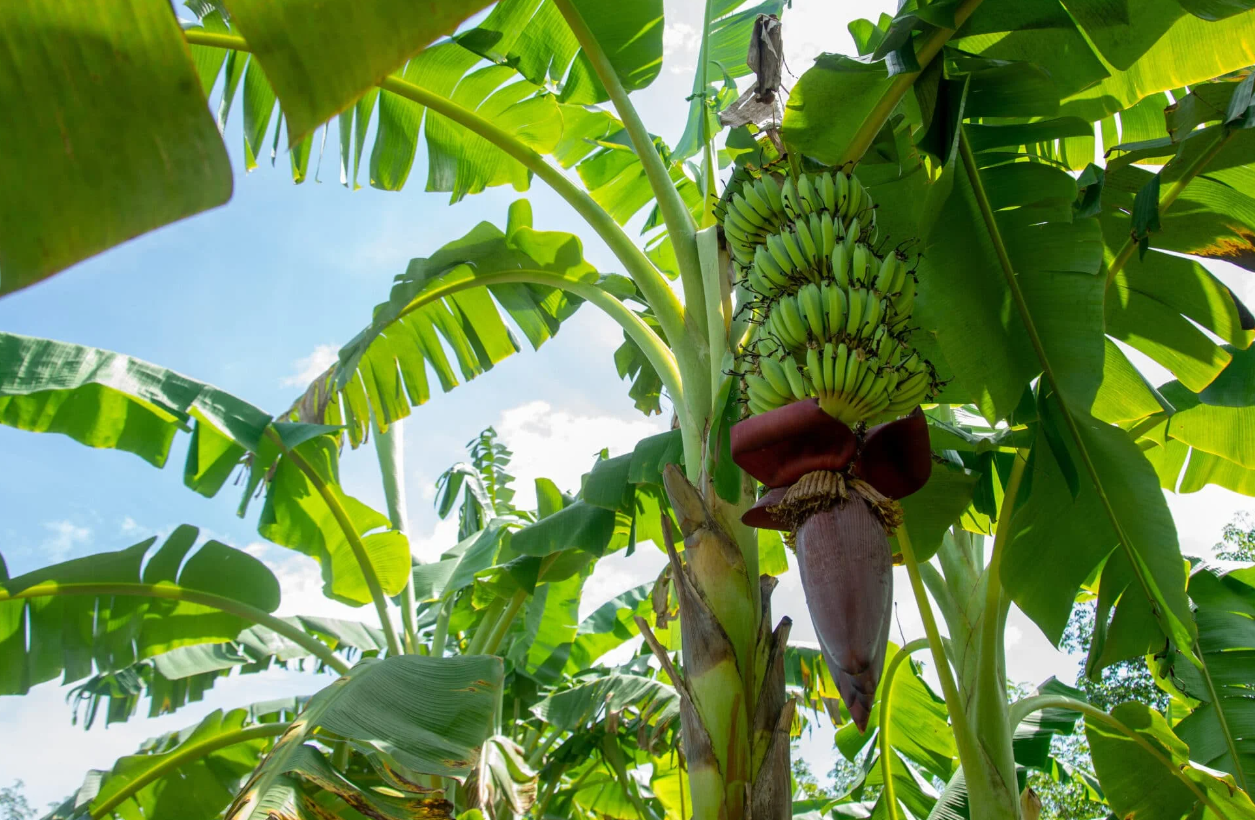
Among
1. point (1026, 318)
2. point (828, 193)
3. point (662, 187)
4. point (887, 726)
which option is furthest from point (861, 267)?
point (887, 726)

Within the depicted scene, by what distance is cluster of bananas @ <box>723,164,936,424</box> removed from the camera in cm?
129

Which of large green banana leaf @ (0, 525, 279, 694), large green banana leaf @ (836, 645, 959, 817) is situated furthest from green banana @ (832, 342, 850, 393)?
large green banana leaf @ (0, 525, 279, 694)

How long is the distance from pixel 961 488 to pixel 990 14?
117 centimetres

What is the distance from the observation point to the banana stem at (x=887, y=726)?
2.81 metres

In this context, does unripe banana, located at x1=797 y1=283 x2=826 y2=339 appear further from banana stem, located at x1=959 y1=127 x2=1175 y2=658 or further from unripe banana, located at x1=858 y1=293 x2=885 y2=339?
banana stem, located at x1=959 y1=127 x2=1175 y2=658

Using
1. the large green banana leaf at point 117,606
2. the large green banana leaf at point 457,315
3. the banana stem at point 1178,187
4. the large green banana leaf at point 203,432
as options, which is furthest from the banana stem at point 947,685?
the large green banana leaf at point 117,606

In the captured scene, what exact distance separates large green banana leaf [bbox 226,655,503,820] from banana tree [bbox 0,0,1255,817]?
Answer: 552 millimetres

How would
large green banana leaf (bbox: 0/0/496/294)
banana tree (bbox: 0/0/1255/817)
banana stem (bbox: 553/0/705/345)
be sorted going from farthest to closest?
1. banana stem (bbox: 553/0/705/345)
2. banana tree (bbox: 0/0/1255/817)
3. large green banana leaf (bbox: 0/0/496/294)

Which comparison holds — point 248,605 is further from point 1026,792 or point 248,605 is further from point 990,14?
point 990,14

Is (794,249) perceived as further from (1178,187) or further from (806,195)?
(1178,187)

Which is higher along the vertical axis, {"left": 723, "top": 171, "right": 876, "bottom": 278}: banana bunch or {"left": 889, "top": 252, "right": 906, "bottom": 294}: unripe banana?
{"left": 723, "top": 171, "right": 876, "bottom": 278}: banana bunch

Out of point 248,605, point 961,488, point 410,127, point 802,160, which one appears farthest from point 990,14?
point 248,605

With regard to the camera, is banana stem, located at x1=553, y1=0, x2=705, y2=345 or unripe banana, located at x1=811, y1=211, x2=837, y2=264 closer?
unripe banana, located at x1=811, y1=211, x2=837, y2=264

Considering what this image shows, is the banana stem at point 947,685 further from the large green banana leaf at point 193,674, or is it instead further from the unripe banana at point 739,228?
the large green banana leaf at point 193,674
